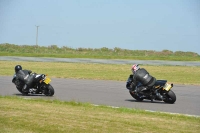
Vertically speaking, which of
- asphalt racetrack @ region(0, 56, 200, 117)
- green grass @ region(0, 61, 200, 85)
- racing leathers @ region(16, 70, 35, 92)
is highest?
racing leathers @ region(16, 70, 35, 92)

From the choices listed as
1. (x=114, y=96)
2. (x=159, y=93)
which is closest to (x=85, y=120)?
(x=159, y=93)

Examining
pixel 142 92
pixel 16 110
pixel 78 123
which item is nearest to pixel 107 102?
pixel 142 92

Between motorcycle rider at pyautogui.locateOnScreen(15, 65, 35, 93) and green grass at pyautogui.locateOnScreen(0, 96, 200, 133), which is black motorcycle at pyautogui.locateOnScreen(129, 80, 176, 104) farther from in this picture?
motorcycle rider at pyautogui.locateOnScreen(15, 65, 35, 93)

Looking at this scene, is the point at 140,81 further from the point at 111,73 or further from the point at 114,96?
the point at 111,73

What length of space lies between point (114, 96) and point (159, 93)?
82.3 inches

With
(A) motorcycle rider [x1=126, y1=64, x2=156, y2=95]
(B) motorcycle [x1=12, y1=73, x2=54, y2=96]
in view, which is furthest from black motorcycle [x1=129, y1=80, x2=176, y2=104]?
(B) motorcycle [x1=12, y1=73, x2=54, y2=96]

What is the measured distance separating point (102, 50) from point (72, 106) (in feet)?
207

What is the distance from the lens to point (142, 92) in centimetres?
1535

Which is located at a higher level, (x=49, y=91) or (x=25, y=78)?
(x=25, y=78)

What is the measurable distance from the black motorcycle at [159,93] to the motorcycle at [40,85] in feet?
9.46

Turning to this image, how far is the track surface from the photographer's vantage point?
13.7 metres

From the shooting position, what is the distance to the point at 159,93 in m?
15.1

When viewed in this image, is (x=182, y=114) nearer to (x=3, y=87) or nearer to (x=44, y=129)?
(x=44, y=129)

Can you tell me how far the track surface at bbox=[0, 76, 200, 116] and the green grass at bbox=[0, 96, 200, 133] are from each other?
1.53 metres
